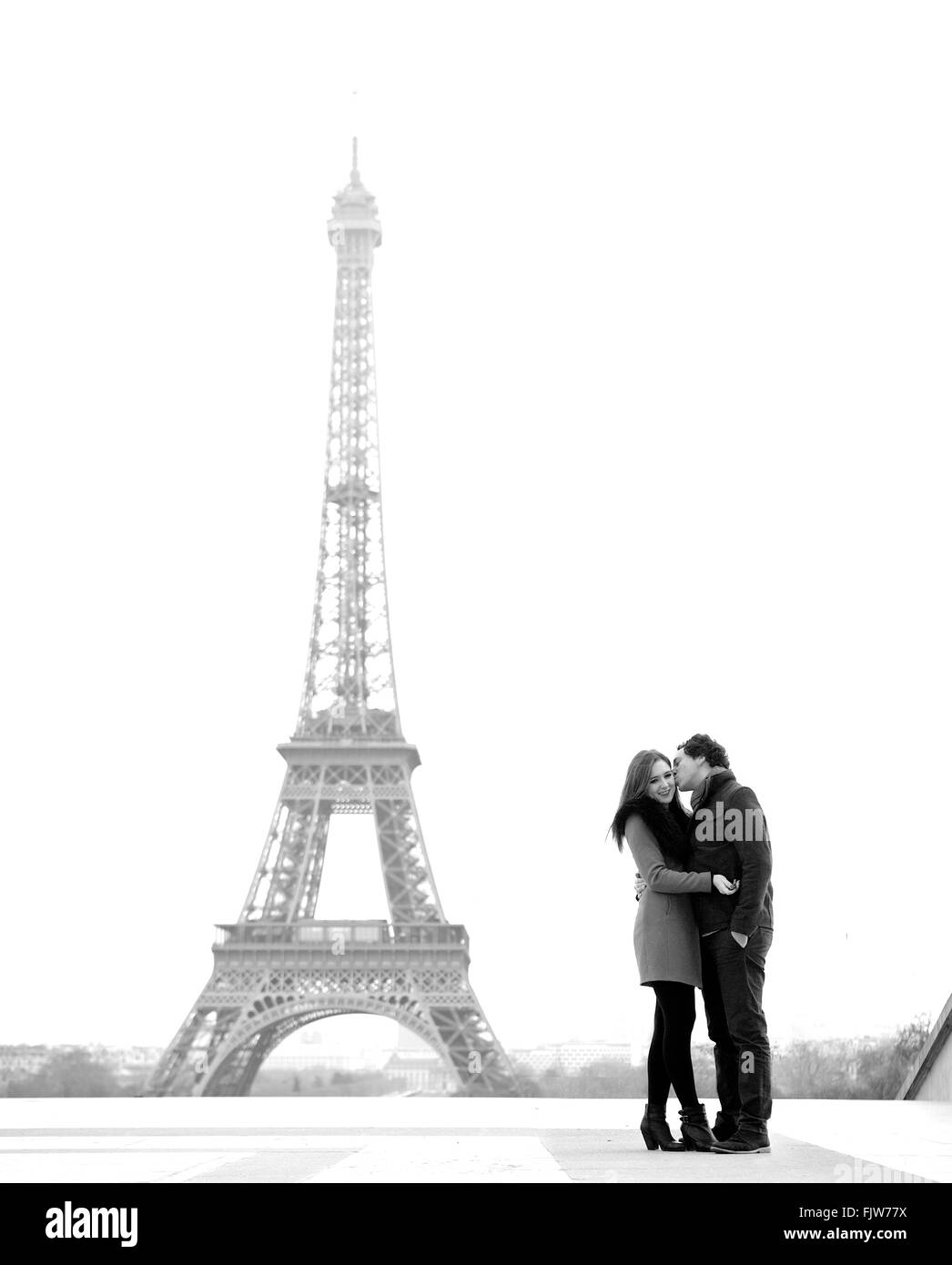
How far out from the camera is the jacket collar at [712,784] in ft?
18.0

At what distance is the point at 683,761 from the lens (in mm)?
5582

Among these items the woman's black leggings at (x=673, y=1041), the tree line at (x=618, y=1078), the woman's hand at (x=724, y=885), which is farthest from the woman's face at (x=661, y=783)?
the tree line at (x=618, y=1078)

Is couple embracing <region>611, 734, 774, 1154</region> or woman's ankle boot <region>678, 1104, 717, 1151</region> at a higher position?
couple embracing <region>611, 734, 774, 1154</region>

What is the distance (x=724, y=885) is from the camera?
5.29m

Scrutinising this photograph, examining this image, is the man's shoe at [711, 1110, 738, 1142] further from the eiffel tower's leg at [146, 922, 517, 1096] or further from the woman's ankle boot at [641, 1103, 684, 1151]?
the eiffel tower's leg at [146, 922, 517, 1096]

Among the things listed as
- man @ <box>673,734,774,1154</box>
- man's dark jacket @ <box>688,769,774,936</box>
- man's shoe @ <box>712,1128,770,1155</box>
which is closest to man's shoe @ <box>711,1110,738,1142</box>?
man @ <box>673,734,774,1154</box>

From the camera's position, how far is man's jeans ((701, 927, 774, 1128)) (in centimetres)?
527

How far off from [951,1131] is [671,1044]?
4.63 ft

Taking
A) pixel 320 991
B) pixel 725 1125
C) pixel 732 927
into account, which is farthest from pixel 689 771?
pixel 320 991

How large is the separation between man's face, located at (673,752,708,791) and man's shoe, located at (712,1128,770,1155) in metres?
1.20

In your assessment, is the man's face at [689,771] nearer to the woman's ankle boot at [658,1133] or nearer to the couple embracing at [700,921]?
the couple embracing at [700,921]

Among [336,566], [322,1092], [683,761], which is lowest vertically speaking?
[322,1092]
